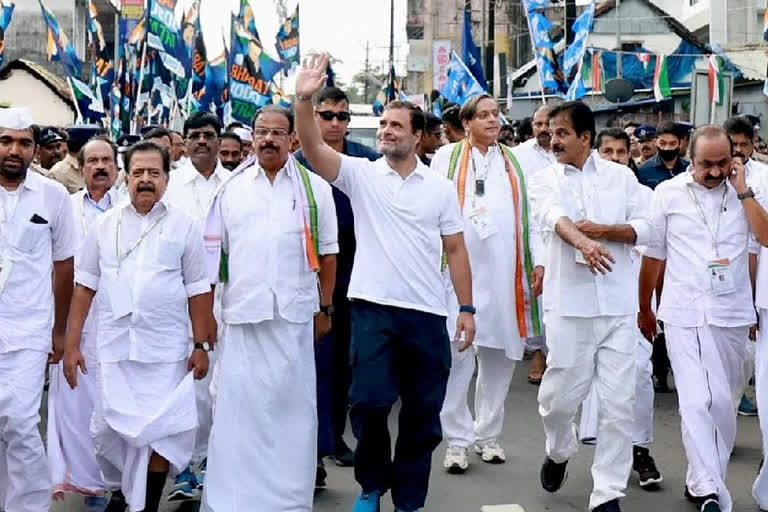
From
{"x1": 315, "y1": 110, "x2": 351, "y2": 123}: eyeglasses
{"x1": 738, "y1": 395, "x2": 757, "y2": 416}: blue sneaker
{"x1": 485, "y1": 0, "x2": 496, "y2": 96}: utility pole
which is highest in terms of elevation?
{"x1": 485, "y1": 0, "x2": 496, "y2": 96}: utility pole

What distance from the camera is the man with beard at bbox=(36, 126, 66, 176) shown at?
11117mm

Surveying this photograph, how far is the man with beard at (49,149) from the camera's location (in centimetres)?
1112

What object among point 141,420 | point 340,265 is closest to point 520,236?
point 340,265

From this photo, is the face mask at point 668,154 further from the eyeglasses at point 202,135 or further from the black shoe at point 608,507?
the black shoe at point 608,507

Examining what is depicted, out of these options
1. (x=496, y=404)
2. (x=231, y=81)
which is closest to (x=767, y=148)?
(x=231, y=81)

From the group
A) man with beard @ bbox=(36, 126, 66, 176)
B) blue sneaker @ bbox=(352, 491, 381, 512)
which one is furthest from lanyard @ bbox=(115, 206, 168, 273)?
man with beard @ bbox=(36, 126, 66, 176)

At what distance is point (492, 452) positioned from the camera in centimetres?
730

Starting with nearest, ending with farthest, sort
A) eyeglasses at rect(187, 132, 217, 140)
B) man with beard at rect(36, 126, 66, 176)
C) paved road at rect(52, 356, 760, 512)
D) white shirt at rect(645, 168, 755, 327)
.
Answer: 1. white shirt at rect(645, 168, 755, 327)
2. paved road at rect(52, 356, 760, 512)
3. eyeglasses at rect(187, 132, 217, 140)
4. man with beard at rect(36, 126, 66, 176)

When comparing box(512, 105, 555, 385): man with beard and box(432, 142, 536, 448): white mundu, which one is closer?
box(432, 142, 536, 448): white mundu

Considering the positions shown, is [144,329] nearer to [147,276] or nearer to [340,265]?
[147,276]

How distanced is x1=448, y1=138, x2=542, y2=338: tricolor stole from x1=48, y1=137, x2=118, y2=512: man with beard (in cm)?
232

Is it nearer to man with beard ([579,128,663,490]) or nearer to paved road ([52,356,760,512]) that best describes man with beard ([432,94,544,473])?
paved road ([52,356,760,512])

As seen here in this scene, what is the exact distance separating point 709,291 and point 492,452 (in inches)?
76.1

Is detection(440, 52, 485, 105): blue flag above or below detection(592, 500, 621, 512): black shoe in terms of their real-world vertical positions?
above
